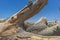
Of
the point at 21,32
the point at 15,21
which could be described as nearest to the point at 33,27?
the point at 15,21

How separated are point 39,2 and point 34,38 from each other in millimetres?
1522

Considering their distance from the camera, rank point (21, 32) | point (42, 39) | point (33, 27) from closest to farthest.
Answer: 1. point (42, 39)
2. point (21, 32)
3. point (33, 27)

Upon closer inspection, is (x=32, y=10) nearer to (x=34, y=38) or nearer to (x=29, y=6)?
(x=29, y=6)

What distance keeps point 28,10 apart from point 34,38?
1325 mm

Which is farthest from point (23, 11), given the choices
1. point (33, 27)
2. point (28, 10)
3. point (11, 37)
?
point (33, 27)

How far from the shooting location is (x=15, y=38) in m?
5.78

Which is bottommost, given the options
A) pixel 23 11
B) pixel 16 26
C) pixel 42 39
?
pixel 42 39

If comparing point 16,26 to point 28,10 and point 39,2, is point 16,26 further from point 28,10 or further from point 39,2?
point 39,2

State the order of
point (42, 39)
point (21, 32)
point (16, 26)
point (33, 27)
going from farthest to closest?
1. point (33, 27)
2. point (16, 26)
3. point (21, 32)
4. point (42, 39)

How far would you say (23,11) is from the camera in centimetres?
673

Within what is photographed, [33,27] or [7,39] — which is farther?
[33,27]

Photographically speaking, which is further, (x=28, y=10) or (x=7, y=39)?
(x=28, y=10)

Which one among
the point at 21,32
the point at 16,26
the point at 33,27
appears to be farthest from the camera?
the point at 33,27

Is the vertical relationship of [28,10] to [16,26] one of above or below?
above
